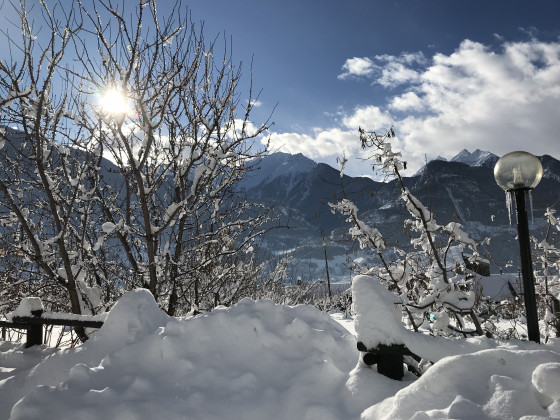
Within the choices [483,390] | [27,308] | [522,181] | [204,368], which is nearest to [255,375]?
[204,368]

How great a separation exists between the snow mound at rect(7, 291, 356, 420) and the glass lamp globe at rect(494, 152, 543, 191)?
7.87 feet

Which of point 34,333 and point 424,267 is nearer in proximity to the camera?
point 34,333

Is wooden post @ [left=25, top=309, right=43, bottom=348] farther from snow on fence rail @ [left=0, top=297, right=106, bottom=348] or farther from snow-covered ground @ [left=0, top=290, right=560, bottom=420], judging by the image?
snow-covered ground @ [left=0, top=290, right=560, bottom=420]

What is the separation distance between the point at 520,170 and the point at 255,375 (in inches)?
133

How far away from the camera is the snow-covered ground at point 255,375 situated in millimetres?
2148

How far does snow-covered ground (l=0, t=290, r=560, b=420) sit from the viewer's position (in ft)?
7.05

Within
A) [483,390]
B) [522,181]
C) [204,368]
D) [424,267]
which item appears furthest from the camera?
[424,267]

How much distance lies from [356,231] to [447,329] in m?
1.63

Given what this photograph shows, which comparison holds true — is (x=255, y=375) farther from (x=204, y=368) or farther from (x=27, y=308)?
(x=27, y=308)

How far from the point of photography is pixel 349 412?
8.59 feet

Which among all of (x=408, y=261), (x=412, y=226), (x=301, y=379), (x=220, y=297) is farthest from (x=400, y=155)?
(x=220, y=297)

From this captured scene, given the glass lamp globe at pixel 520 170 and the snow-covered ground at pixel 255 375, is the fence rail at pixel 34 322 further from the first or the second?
the glass lamp globe at pixel 520 170

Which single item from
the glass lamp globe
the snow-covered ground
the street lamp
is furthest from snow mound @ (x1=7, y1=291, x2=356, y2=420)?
the glass lamp globe

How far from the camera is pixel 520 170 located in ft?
12.1
